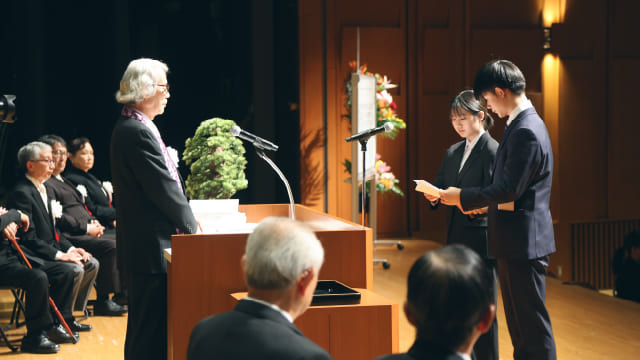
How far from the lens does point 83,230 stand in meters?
5.12

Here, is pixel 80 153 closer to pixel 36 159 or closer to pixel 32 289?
pixel 36 159

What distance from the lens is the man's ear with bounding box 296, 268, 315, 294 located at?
60.2 inches

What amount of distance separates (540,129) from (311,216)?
109 cm

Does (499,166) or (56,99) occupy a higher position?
(56,99)

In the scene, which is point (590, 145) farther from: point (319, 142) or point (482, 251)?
point (482, 251)

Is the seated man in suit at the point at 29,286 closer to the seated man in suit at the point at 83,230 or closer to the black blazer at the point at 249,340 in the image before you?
the seated man in suit at the point at 83,230

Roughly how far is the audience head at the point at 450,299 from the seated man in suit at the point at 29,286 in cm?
341

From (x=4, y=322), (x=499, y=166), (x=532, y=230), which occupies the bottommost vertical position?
(x=4, y=322)

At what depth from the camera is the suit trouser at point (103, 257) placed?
16.9ft

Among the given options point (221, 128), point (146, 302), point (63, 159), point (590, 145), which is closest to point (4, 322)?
point (63, 159)

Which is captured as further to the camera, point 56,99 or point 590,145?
point 590,145

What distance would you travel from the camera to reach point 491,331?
3.07 meters

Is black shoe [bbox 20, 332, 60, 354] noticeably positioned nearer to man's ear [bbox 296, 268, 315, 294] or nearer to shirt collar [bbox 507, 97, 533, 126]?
shirt collar [bbox 507, 97, 533, 126]

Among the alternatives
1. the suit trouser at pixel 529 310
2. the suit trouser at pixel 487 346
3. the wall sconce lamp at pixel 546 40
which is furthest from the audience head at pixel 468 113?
the wall sconce lamp at pixel 546 40
